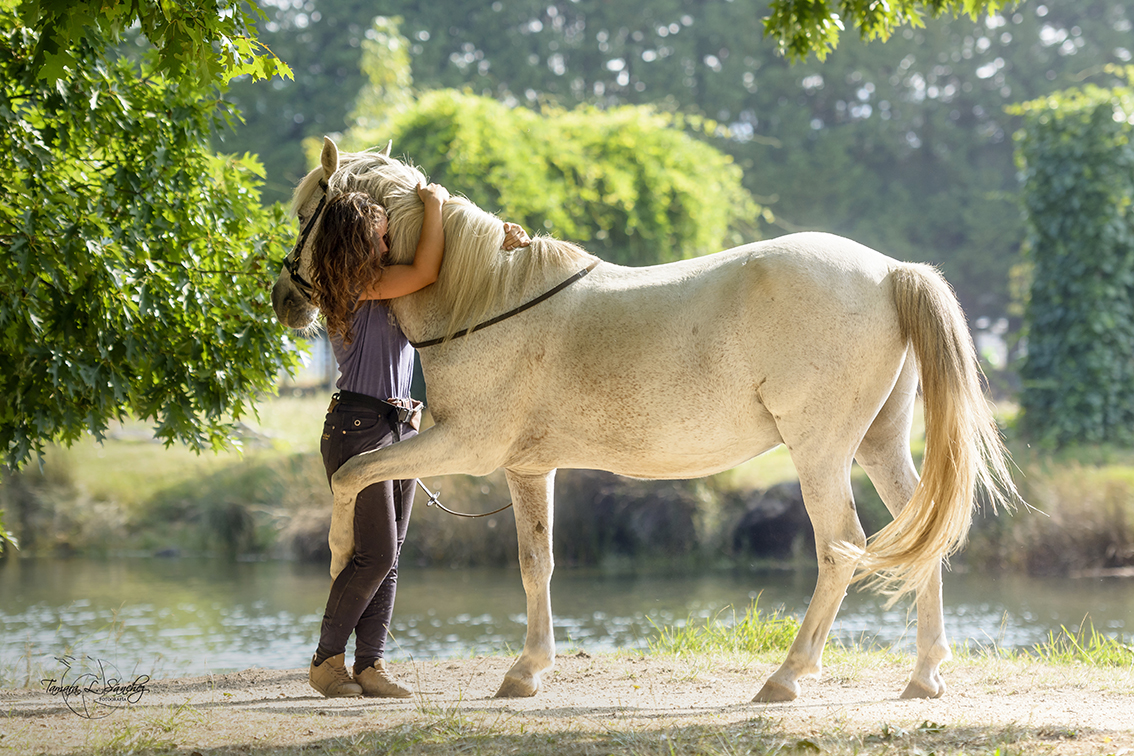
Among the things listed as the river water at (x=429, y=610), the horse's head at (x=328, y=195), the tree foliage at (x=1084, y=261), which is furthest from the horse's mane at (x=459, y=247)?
the tree foliage at (x=1084, y=261)

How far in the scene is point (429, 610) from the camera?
32.1 feet

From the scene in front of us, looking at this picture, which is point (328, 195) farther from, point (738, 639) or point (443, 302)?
point (738, 639)

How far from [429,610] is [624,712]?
6.34m

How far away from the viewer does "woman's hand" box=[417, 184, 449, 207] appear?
379 cm

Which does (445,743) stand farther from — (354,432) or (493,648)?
(493,648)

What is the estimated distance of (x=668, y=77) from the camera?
103 ft

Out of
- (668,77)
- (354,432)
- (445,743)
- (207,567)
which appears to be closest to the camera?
(445,743)

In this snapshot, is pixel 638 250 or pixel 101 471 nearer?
pixel 638 250

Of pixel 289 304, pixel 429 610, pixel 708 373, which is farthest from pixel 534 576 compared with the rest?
pixel 429 610

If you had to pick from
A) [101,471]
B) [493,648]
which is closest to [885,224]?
[101,471]

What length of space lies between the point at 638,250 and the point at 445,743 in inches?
483

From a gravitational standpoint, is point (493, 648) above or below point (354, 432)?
below

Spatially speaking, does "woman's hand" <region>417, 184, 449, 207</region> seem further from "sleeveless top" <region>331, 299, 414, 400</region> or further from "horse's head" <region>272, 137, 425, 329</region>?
"sleeveless top" <region>331, 299, 414, 400</region>

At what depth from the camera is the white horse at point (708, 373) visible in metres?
3.56
